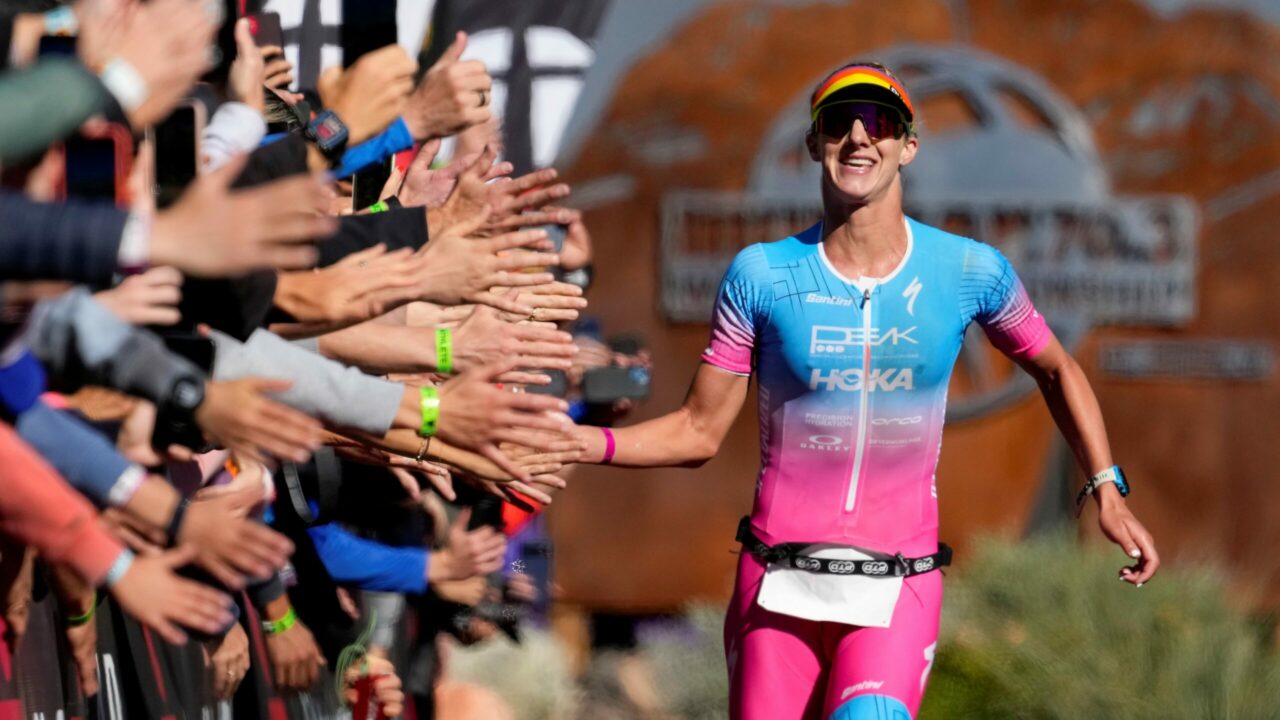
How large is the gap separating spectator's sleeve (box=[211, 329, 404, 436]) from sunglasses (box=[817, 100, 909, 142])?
5.58ft

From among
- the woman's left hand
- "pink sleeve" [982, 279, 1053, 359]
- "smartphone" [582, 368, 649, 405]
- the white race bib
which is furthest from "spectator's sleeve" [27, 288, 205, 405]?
"smartphone" [582, 368, 649, 405]

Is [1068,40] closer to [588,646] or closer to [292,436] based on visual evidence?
[588,646]

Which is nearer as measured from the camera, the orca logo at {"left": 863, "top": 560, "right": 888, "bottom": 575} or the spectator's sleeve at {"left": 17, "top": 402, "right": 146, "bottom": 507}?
the spectator's sleeve at {"left": 17, "top": 402, "right": 146, "bottom": 507}

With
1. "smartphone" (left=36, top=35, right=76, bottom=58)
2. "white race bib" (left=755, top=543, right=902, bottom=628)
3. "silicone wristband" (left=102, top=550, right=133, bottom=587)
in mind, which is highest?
"smartphone" (left=36, top=35, right=76, bottom=58)

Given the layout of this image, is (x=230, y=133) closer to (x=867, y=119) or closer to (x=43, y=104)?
(x=43, y=104)

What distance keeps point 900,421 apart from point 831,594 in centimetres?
51

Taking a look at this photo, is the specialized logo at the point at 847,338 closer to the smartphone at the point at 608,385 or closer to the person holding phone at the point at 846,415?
the person holding phone at the point at 846,415

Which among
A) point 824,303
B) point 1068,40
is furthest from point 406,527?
point 1068,40

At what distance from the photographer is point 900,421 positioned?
5.32 metres

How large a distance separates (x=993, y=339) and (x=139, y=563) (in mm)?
2948

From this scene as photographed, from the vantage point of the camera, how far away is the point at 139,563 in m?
3.36

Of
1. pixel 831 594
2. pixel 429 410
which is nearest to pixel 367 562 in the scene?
pixel 831 594

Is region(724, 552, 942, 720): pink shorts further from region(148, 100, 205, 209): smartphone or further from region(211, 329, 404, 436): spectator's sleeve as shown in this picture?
region(148, 100, 205, 209): smartphone

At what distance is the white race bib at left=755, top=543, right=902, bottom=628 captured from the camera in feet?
16.9
